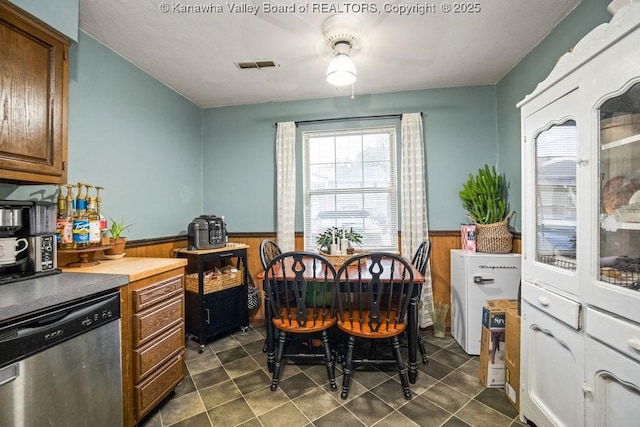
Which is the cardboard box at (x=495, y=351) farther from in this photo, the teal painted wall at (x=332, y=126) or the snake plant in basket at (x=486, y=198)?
the teal painted wall at (x=332, y=126)

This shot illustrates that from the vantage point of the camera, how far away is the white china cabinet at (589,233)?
39.1 inches

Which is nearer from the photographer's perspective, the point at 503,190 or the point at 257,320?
the point at 503,190

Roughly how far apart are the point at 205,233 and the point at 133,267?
3.23ft

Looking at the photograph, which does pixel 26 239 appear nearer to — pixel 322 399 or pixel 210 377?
pixel 210 377

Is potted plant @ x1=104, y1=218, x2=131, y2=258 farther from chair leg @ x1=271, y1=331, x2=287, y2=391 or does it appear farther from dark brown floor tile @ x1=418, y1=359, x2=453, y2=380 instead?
dark brown floor tile @ x1=418, y1=359, x2=453, y2=380

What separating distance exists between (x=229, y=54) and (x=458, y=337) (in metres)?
3.25

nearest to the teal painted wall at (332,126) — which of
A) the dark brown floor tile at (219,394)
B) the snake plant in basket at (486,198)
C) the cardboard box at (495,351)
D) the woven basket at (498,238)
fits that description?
the snake plant in basket at (486,198)

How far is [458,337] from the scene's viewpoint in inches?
99.8

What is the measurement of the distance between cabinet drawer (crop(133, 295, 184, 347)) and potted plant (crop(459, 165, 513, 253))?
2.53 metres

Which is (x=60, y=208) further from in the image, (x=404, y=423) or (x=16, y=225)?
(x=404, y=423)

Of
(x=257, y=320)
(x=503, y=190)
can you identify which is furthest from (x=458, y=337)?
(x=257, y=320)

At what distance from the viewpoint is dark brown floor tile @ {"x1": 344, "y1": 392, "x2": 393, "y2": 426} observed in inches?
64.1

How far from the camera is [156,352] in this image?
1.64 metres

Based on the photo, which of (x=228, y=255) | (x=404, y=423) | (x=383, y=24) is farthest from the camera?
(x=228, y=255)
